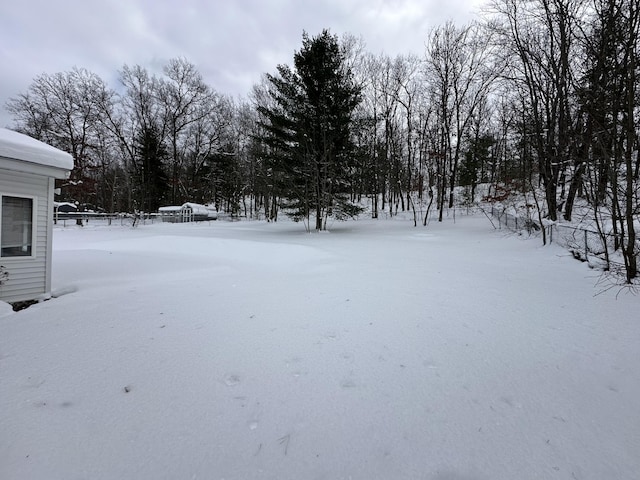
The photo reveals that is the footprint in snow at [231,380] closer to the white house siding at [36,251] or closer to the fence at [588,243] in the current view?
the white house siding at [36,251]

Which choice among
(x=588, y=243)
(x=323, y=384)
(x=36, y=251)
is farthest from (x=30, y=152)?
(x=588, y=243)

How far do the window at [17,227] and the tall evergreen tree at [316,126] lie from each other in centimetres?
1170

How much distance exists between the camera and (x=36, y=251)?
17.0 ft

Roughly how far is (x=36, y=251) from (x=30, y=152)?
1.74 meters

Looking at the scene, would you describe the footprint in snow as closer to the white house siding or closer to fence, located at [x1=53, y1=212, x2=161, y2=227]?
the white house siding

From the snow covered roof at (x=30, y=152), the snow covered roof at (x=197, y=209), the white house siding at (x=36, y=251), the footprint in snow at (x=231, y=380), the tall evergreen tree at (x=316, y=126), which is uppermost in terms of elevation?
the tall evergreen tree at (x=316, y=126)

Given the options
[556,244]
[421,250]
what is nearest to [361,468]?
[421,250]

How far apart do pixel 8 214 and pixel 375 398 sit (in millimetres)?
6452

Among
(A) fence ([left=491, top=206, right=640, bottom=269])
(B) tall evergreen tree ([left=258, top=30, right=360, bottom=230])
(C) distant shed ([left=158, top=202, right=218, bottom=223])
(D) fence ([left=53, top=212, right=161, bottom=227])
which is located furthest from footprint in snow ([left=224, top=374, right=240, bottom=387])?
(C) distant shed ([left=158, top=202, right=218, bottom=223])

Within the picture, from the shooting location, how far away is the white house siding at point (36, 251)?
4816 mm

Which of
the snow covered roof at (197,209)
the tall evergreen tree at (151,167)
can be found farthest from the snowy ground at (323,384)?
the tall evergreen tree at (151,167)

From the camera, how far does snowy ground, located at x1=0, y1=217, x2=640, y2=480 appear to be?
67.1 inches

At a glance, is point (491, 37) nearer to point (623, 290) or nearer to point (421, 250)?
point (421, 250)

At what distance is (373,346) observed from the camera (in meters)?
3.09
